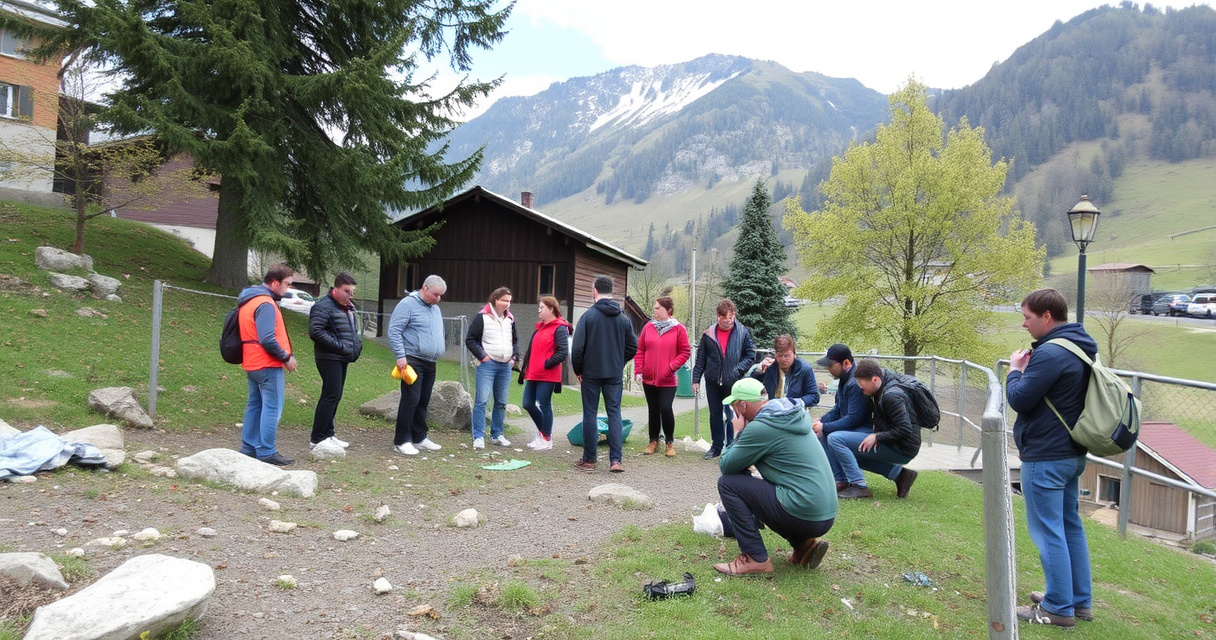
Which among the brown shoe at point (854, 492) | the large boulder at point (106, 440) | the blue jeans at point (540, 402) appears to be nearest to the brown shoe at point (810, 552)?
the brown shoe at point (854, 492)

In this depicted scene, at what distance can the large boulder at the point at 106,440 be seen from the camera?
5.89 meters

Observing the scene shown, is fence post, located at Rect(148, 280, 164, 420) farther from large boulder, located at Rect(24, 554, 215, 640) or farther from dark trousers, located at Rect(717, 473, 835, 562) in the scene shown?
dark trousers, located at Rect(717, 473, 835, 562)

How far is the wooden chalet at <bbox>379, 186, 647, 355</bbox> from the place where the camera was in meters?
24.6

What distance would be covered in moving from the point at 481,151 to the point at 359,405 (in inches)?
397

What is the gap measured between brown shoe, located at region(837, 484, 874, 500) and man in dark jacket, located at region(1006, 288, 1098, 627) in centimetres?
246

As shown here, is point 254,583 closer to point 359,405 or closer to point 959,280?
point 359,405

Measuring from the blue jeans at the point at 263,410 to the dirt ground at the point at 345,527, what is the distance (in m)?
0.38

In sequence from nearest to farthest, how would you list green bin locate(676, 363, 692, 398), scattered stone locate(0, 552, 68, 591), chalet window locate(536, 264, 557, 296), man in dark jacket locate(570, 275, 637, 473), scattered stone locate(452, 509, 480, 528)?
1. scattered stone locate(0, 552, 68, 591)
2. scattered stone locate(452, 509, 480, 528)
3. man in dark jacket locate(570, 275, 637, 473)
4. chalet window locate(536, 264, 557, 296)
5. green bin locate(676, 363, 692, 398)

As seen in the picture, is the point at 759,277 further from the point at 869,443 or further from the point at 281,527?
the point at 281,527

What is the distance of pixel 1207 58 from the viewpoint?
18900 cm

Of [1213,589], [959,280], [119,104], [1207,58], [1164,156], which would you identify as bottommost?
[1213,589]

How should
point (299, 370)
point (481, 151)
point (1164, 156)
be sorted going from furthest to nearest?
point (1164, 156) → point (481, 151) → point (299, 370)

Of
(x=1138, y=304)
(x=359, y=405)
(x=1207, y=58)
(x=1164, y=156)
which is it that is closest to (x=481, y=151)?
(x=359, y=405)

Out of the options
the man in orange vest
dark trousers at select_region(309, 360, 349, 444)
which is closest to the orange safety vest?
the man in orange vest
